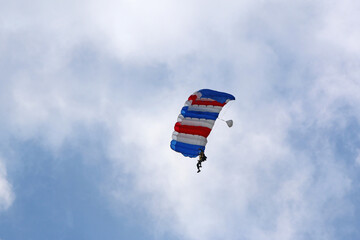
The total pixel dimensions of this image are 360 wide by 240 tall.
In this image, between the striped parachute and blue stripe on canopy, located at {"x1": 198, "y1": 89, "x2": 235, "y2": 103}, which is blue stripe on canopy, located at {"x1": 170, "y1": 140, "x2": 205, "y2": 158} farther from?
blue stripe on canopy, located at {"x1": 198, "y1": 89, "x2": 235, "y2": 103}

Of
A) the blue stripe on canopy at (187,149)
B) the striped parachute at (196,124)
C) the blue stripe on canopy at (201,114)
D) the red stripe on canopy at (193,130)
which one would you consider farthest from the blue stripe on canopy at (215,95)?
the blue stripe on canopy at (187,149)

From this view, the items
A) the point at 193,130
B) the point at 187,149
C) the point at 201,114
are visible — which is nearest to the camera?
the point at 201,114

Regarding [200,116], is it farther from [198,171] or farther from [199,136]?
[198,171]

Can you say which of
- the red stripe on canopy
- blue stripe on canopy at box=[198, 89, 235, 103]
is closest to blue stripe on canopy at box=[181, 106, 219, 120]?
the red stripe on canopy

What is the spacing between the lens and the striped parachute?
38406 mm

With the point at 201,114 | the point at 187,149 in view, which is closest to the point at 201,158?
the point at 187,149

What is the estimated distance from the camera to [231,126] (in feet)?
122

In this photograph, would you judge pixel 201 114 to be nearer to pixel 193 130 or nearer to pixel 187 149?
pixel 193 130

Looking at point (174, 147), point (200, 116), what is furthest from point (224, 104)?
point (174, 147)

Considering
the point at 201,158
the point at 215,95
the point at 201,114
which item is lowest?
the point at 201,158

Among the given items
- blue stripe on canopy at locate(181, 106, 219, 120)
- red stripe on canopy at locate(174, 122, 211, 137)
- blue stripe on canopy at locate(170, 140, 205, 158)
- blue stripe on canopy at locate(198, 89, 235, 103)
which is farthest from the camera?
blue stripe on canopy at locate(170, 140, 205, 158)

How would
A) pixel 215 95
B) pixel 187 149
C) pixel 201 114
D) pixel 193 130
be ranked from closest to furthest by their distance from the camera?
pixel 215 95 → pixel 201 114 → pixel 193 130 → pixel 187 149

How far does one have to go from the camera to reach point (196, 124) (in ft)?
128

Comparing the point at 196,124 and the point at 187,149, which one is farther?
the point at 187,149
